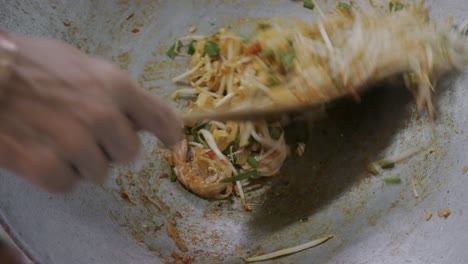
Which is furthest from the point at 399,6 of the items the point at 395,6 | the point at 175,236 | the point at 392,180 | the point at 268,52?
the point at 175,236

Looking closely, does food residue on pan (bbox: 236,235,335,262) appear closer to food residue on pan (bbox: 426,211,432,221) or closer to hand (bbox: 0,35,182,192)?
food residue on pan (bbox: 426,211,432,221)

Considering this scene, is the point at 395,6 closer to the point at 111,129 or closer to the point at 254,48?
the point at 254,48

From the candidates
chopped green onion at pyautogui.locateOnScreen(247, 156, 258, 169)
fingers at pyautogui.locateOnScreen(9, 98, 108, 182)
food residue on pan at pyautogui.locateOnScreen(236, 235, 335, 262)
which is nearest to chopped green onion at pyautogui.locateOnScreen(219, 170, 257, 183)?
chopped green onion at pyautogui.locateOnScreen(247, 156, 258, 169)

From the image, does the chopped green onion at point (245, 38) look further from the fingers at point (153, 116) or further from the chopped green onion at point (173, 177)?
the fingers at point (153, 116)

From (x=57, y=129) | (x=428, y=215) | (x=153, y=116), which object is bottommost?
(x=428, y=215)

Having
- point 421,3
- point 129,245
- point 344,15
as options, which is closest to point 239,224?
point 129,245

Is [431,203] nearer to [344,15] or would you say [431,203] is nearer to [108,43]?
[344,15]

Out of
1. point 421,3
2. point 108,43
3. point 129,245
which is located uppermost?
point 108,43
